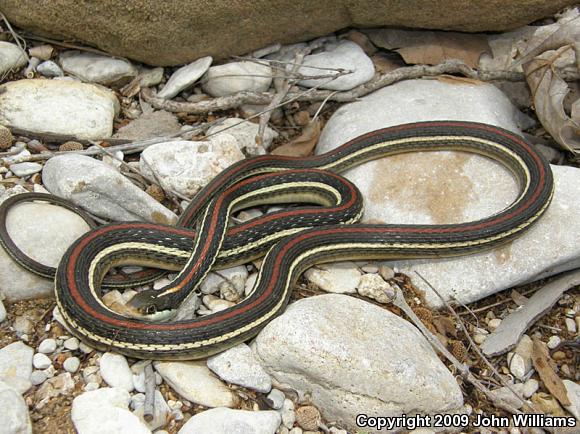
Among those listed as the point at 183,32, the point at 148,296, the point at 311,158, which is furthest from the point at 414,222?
the point at 183,32

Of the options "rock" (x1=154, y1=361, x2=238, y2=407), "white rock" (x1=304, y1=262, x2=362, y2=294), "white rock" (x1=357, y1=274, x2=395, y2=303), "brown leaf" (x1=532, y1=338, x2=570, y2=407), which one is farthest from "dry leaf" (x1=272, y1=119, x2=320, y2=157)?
"brown leaf" (x1=532, y1=338, x2=570, y2=407)

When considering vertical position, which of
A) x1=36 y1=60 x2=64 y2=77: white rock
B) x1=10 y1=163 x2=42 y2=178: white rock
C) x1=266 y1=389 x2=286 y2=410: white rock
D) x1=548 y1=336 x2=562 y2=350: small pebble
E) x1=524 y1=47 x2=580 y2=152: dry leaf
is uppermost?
x1=524 y1=47 x2=580 y2=152: dry leaf

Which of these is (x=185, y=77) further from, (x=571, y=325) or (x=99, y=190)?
(x=571, y=325)

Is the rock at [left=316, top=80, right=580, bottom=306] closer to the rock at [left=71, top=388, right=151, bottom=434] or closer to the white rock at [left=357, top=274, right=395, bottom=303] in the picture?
the white rock at [left=357, top=274, right=395, bottom=303]

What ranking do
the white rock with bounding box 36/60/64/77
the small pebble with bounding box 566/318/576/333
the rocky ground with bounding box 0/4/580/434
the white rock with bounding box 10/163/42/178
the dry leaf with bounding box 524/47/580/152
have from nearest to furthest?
the rocky ground with bounding box 0/4/580/434
the small pebble with bounding box 566/318/576/333
the white rock with bounding box 10/163/42/178
the dry leaf with bounding box 524/47/580/152
the white rock with bounding box 36/60/64/77

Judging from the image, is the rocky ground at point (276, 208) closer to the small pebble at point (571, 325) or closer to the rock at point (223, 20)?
the small pebble at point (571, 325)

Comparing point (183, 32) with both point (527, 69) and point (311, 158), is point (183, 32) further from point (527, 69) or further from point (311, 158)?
point (527, 69)
